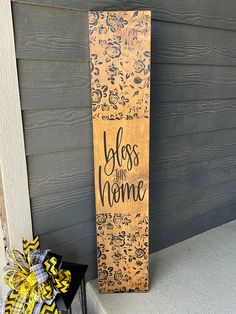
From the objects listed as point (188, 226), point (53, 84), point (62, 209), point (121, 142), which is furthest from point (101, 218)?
point (188, 226)

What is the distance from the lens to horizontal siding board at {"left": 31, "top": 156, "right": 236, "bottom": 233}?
1.06 metres

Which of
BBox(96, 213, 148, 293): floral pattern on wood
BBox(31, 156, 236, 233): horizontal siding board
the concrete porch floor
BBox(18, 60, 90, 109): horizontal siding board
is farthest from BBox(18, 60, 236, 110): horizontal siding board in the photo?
the concrete porch floor

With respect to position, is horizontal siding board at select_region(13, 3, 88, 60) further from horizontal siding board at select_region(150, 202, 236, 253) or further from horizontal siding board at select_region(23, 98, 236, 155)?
horizontal siding board at select_region(150, 202, 236, 253)

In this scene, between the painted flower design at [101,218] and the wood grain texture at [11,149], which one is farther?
the painted flower design at [101,218]

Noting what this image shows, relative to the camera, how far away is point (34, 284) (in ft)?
2.82

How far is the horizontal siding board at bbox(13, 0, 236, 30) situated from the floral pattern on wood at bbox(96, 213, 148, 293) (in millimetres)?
746

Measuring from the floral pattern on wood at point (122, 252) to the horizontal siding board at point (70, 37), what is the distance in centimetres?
60

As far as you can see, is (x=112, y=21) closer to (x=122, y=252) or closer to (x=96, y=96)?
(x=96, y=96)

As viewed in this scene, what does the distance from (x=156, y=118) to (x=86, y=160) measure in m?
0.36

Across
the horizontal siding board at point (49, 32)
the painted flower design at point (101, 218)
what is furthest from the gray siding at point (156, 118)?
the painted flower design at point (101, 218)

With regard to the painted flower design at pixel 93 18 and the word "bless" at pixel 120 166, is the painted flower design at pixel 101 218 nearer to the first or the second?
the word "bless" at pixel 120 166

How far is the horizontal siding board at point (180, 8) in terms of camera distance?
966 mm

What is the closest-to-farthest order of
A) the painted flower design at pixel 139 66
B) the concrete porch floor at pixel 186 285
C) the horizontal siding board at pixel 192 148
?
the painted flower design at pixel 139 66
the concrete porch floor at pixel 186 285
the horizontal siding board at pixel 192 148

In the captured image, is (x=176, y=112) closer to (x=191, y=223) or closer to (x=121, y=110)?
(x=121, y=110)
